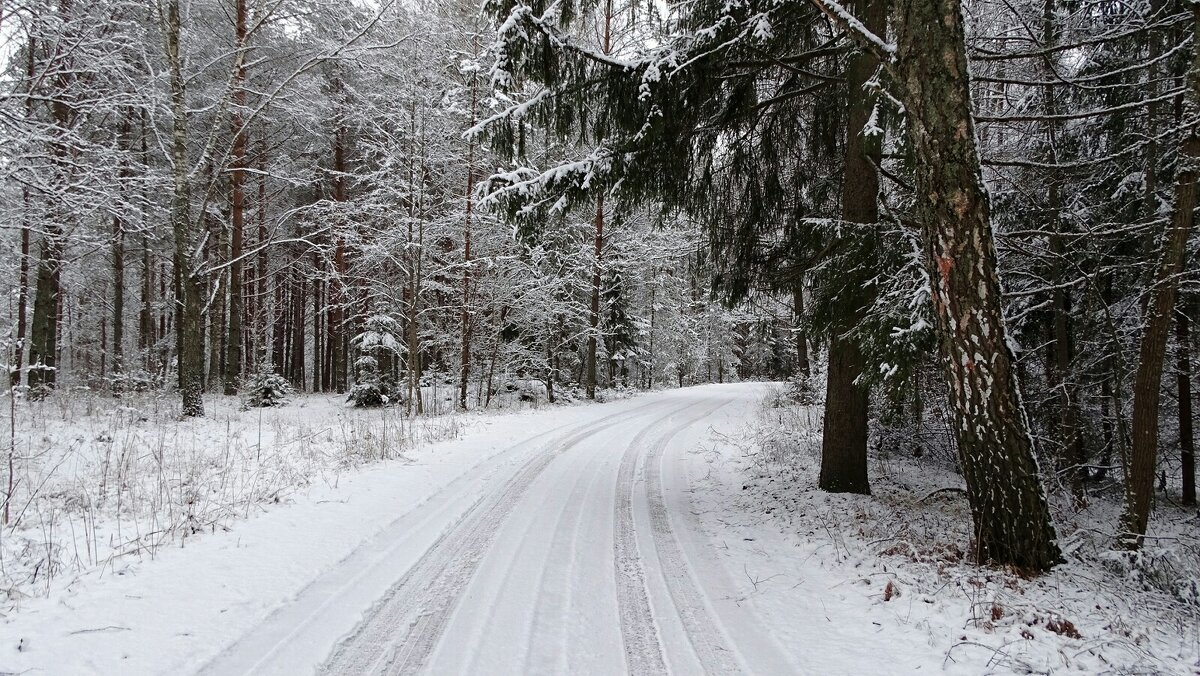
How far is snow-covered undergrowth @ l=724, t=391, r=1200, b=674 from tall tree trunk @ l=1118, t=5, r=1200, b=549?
326 millimetres

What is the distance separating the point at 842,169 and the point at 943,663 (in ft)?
18.9

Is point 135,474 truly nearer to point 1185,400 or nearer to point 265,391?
point 265,391

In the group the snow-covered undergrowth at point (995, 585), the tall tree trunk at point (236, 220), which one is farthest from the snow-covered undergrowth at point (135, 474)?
the snow-covered undergrowth at point (995, 585)

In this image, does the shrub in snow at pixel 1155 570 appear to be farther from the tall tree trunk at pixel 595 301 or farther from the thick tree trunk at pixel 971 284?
the tall tree trunk at pixel 595 301

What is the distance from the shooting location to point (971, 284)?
143 inches


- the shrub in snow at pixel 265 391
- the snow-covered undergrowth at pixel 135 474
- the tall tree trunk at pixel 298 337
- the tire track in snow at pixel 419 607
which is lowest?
the tire track in snow at pixel 419 607

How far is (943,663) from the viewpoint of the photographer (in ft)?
8.54

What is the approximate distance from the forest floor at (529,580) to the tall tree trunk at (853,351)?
18.8 inches

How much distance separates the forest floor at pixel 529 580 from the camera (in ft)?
8.58

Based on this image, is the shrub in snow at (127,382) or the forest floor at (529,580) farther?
the shrub in snow at (127,382)

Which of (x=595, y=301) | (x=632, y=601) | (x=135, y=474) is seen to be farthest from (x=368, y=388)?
(x=632, y=601)

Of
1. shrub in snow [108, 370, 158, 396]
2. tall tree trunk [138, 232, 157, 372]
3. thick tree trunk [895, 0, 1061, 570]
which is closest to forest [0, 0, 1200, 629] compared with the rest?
thick tree trunk [895, 0, 1061, 570]

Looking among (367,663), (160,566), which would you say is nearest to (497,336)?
(160,566)

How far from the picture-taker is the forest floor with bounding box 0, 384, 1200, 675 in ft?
8.58
